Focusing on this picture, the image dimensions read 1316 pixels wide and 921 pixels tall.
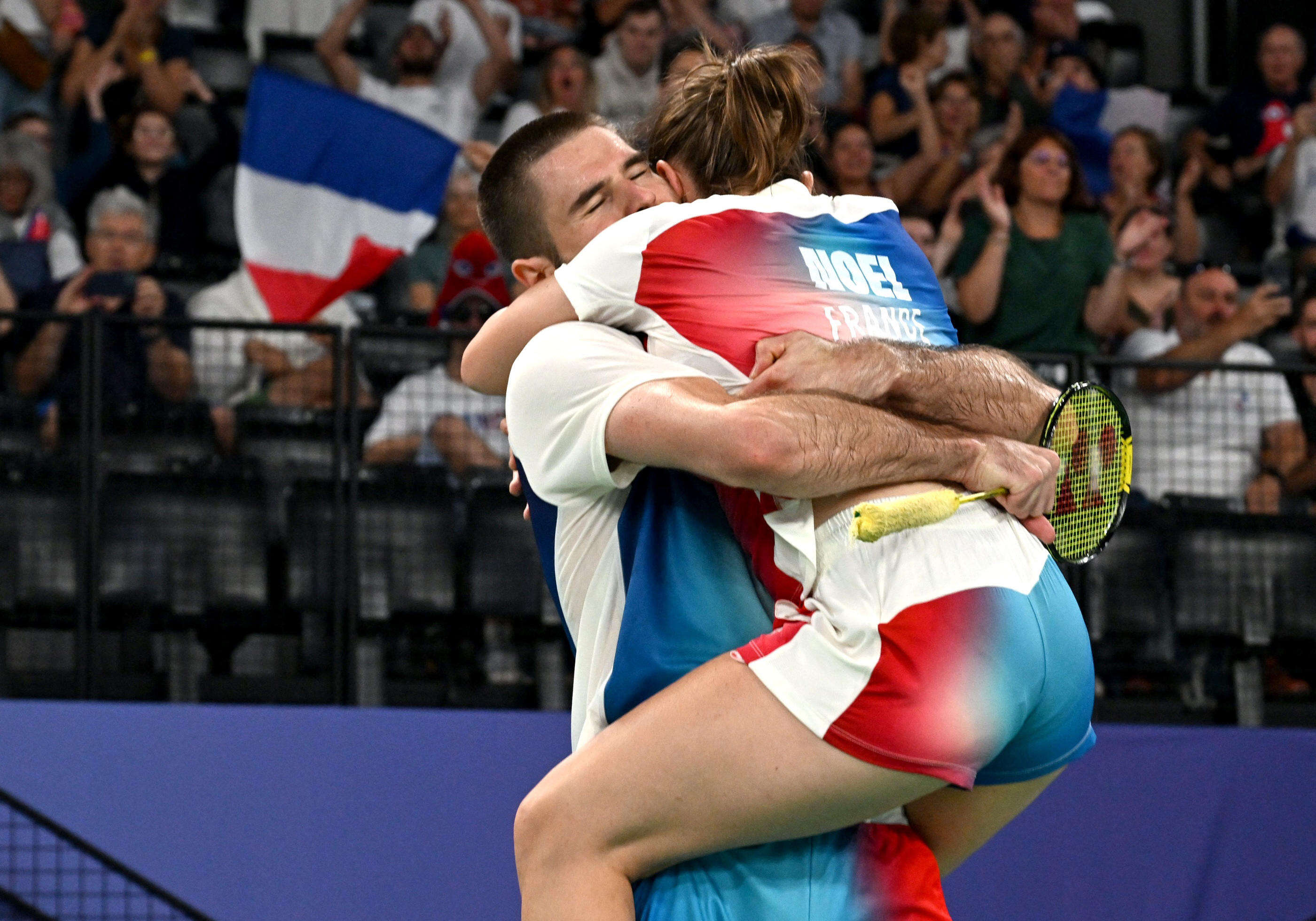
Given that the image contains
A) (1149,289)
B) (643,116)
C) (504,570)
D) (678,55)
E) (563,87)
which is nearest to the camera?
(643,116)

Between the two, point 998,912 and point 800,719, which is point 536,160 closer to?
point 800,719

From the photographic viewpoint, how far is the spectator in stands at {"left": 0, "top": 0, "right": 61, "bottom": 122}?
235 inches

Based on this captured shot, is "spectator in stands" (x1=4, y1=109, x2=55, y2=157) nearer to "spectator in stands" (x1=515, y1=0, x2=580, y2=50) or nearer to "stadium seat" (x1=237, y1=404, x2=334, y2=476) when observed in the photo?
"stadium seat" (x1=237, y1=404, x2=334, y2=476)

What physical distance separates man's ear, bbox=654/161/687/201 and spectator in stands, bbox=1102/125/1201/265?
15.5 feet

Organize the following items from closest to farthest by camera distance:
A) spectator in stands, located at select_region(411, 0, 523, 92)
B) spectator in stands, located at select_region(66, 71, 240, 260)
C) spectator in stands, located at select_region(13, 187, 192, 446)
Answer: spectator in stands, located at select_region(13, 187, 192, 446) < spectator in stands, located at select_region(66, 71, 240, 260) < spectator in stands, located at select_region(411, 0, 523, 92)

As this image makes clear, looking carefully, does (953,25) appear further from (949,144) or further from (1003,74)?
(949,144)

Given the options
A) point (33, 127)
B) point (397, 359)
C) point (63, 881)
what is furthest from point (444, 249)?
point (63, 881)

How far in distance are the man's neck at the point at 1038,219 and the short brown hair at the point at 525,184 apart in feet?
12.3

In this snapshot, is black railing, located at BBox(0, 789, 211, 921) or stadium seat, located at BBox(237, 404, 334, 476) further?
stadium seat, located at BBox(237, 404, 334, 476)

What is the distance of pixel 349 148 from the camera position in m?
5.63

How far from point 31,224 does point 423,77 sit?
1.75 m

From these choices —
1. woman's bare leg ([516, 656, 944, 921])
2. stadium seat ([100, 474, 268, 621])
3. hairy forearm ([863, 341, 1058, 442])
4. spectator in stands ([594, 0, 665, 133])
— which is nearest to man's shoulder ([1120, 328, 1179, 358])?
spectator in stands ([594, 0, 665, 133])

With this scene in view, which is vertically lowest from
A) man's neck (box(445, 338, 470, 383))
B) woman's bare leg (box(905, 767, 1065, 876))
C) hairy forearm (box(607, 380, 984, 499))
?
woman's bare leg (box(905, 767, 1065, 876))

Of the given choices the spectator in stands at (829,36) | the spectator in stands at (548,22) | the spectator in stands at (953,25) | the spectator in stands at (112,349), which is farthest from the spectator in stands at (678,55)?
the spectator in stands at (112,349)
